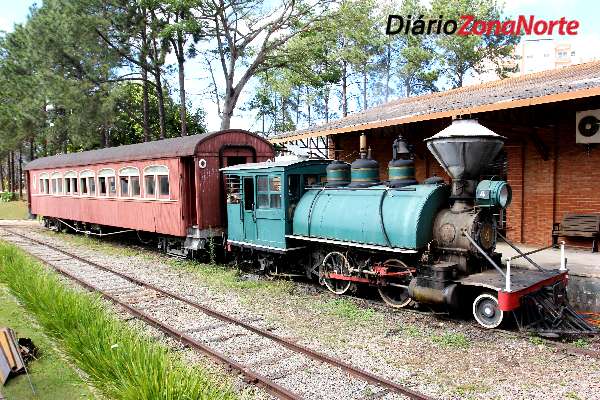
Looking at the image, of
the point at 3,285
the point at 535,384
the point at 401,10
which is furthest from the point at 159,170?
the point at 401,10

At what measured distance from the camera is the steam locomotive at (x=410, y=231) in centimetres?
711

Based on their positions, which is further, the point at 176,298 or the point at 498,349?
the point at 176,298

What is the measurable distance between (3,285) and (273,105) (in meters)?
38.3

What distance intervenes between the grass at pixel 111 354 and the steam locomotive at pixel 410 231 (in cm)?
378

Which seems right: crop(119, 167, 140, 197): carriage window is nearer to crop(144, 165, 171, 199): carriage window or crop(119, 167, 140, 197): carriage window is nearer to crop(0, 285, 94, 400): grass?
crop(144, 165, 171, 199): carriage window

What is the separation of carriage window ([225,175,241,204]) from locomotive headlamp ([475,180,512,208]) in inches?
228

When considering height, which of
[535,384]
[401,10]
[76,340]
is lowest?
[535,384]

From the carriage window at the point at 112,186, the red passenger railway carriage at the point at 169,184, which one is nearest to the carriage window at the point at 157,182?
the red passenger railway carriage at the point at 169,184

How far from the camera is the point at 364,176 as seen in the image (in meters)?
9.19

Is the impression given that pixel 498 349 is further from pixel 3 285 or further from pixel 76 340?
pixel 3 285

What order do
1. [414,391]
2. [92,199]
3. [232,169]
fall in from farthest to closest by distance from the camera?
[92,199] < [232,169] < [414,391]

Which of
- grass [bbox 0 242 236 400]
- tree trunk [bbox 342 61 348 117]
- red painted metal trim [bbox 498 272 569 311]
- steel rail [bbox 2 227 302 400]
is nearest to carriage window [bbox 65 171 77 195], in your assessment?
steel rail [bbox 2 227 302 400]

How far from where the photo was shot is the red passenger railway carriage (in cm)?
1236

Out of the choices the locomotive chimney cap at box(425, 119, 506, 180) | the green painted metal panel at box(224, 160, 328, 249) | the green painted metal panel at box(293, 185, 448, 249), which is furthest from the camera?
the green painted metal panel at box(224, 160, 328, 249)
